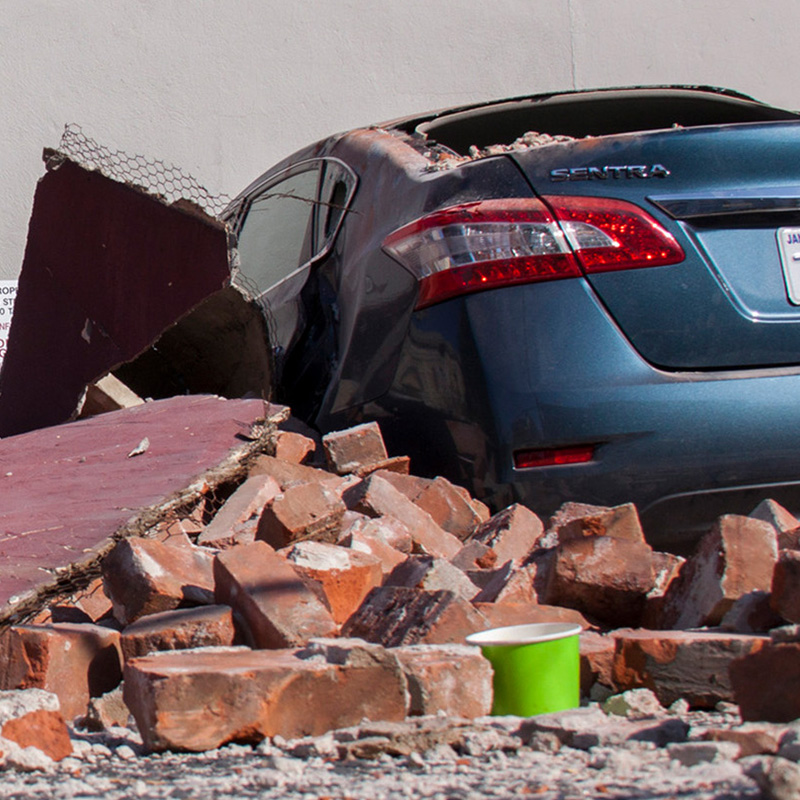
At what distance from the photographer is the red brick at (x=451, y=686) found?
6.48 ft

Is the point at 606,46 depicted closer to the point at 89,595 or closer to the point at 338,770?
the point at 89,595

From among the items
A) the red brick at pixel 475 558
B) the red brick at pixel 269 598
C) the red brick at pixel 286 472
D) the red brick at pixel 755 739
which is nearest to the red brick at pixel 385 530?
the red brick at pixel 475 558

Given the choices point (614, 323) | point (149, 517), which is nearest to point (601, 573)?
point (614, 323)

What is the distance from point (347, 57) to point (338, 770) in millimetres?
6990

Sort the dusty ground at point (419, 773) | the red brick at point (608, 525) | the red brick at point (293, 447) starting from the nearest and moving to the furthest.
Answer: the dusty ground at point (419, 773)
the red brick at point (608, 525)
the red brick at point (293, 447)

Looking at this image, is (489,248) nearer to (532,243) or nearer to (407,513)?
(532,243)

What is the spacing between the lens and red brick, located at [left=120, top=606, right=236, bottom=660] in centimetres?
222

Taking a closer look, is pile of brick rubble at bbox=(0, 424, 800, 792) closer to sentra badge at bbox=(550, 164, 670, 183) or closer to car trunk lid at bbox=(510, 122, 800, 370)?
car trunk lid at bbox=(510, 122, 800, 370)

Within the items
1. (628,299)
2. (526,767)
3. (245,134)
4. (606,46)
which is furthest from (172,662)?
(606,46)

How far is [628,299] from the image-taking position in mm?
2807

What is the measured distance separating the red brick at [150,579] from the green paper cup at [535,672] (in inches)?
28.7

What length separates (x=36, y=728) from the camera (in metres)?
1.94

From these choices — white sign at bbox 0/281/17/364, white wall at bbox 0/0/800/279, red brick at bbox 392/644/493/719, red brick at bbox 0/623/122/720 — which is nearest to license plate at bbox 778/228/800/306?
red brick at bbox 392/644/493/719

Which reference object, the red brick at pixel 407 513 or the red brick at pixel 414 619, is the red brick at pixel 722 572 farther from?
the red brick at pixel 407 513
